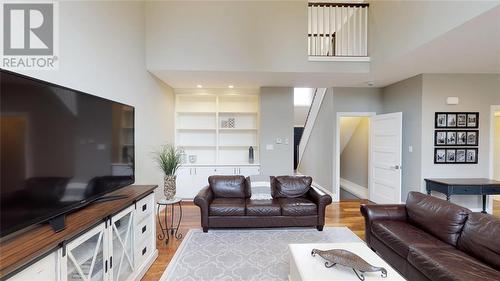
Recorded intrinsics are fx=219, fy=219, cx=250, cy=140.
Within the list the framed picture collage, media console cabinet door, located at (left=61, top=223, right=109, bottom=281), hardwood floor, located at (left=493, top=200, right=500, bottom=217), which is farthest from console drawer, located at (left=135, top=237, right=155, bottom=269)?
hardwood floor, located at (left=493, top=200, right=500, bottom=217)

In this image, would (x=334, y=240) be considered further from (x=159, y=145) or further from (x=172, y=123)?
(x=172, y=123)

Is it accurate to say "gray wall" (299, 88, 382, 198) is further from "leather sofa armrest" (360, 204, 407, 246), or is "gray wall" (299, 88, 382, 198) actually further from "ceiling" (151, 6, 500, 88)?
"leather sofa armrest" (360, 204, 407, 246)

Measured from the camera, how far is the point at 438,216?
231 cm

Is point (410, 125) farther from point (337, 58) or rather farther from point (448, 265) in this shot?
point (448, 265)

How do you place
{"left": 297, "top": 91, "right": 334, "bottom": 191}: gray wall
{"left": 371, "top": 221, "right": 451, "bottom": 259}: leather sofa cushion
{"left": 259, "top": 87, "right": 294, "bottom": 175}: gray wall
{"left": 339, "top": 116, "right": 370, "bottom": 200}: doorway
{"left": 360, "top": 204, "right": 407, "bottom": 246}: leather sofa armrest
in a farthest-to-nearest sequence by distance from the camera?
{"left": 339, "top": 116, "right": 370, "bottom": 200}: doorway → {"left": 297, "top": 91, "right": 334, "bottom": 191}: gray wall → {"left": 259, "top": 87, "right": 294, "bottom": 175}: gray wall → {"left": 360, "top": 204, "right": 407, "bottom": 246}: leather sofa armrest → {"left": 371, "top": 221, "right": 451, "bottom": 259}: leather sofa cushion

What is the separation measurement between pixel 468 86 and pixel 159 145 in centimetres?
593

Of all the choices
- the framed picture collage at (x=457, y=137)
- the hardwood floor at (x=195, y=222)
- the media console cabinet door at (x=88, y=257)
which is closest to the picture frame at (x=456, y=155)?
the framed picture collage at (x=457, y=137)

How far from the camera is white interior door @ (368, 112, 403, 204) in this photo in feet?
14.0

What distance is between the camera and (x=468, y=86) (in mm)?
4039

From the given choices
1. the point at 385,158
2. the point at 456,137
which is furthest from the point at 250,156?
the point at 456,137

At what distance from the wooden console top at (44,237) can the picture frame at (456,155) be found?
5029mm

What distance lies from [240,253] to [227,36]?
3416 mm

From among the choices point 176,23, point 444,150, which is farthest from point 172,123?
point 444,150

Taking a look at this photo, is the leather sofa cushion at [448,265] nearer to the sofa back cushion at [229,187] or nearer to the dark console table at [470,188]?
the dark console table at [470,188]
